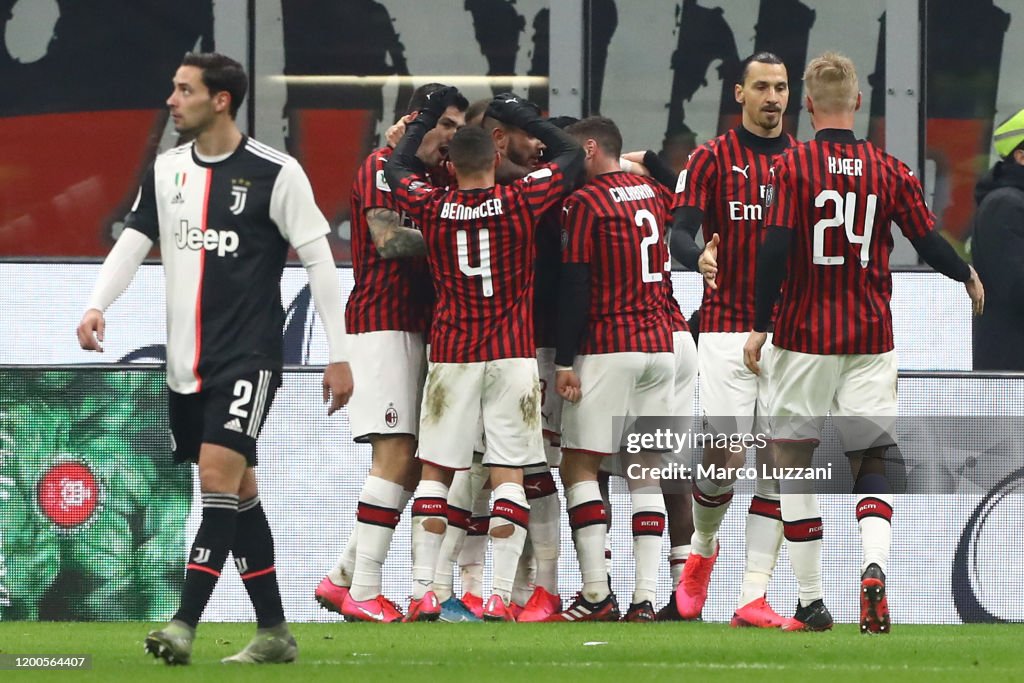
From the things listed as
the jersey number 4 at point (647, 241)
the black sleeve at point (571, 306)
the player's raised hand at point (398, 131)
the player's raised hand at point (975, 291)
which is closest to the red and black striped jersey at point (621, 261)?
the jersey number 4 at point (647, 241)

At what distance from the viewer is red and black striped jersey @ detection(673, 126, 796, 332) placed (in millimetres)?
7699

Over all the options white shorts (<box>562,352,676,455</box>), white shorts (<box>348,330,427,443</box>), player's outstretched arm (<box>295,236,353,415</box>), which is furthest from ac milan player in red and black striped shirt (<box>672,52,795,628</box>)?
player's outstretched arm (<box>295,236,353,415</box>)

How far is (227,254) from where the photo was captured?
18.6ft

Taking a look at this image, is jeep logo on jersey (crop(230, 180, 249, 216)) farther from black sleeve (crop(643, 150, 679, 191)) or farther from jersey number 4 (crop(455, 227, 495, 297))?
black sleeve (crop(643, 150, 679, 191))

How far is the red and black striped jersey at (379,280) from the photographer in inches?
304

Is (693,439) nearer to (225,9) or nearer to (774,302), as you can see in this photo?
(774,302)

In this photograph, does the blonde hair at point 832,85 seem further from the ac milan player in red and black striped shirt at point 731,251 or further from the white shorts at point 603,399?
the white shorts at point 603,399

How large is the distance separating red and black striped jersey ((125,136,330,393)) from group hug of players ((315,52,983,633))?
1.70 m

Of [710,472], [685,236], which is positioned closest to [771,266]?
[685,236]

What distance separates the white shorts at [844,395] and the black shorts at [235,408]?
2165mm

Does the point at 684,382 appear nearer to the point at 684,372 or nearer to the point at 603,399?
the point at 684,372

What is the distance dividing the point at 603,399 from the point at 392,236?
1.09 metres

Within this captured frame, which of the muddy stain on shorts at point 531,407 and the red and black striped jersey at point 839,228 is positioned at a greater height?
the red and black striped jersey at point 839,228

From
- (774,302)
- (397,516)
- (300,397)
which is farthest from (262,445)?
(774,302)
